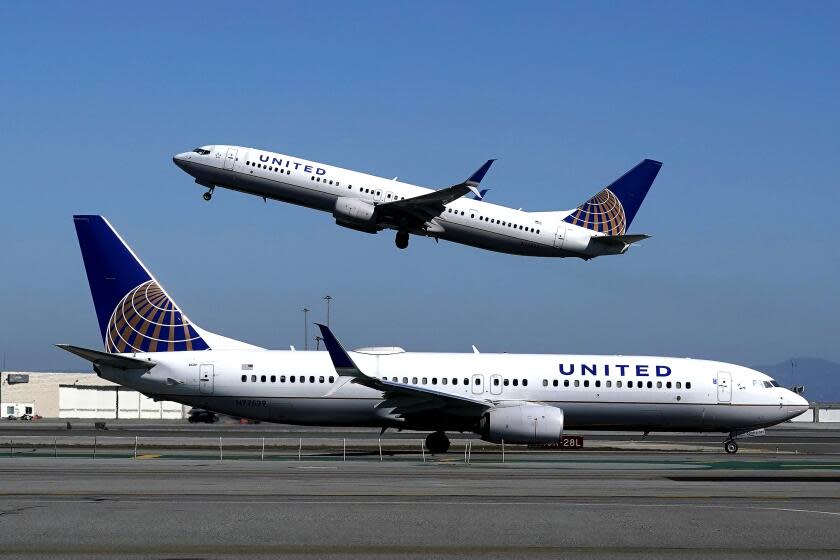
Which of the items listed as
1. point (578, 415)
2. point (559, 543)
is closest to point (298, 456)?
point (578, 415)

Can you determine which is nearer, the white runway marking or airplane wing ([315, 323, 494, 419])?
the white runway marking

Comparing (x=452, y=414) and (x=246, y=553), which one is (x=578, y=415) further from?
(x=246, y=553)

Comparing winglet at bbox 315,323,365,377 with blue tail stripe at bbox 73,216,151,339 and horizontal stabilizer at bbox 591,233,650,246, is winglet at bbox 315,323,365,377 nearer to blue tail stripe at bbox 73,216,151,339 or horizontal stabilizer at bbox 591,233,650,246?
blue tail stripe at bbox 73,216,151,339

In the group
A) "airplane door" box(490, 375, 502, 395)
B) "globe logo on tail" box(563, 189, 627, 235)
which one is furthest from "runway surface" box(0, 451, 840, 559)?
"globe logo on tail" box(563, 189, 627, 235)

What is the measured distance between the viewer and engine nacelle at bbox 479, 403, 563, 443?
4053cm

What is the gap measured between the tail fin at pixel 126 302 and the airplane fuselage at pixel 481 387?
3.49 feet

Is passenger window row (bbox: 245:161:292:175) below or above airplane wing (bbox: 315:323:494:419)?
above

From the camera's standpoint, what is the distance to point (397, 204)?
5109cm

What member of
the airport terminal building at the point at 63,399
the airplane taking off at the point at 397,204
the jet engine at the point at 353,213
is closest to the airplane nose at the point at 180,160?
the airplane taking off at the point at 397,204

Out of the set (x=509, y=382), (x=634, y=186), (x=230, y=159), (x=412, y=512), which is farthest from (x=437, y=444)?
(x=634, y=186)

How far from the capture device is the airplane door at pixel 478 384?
43.5 metres

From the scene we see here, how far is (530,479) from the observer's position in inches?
1164

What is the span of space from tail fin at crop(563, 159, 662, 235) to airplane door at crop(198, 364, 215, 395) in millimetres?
23444

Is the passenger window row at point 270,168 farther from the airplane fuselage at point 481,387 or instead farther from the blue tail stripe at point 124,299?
the airplane fuselage at point 481,387
